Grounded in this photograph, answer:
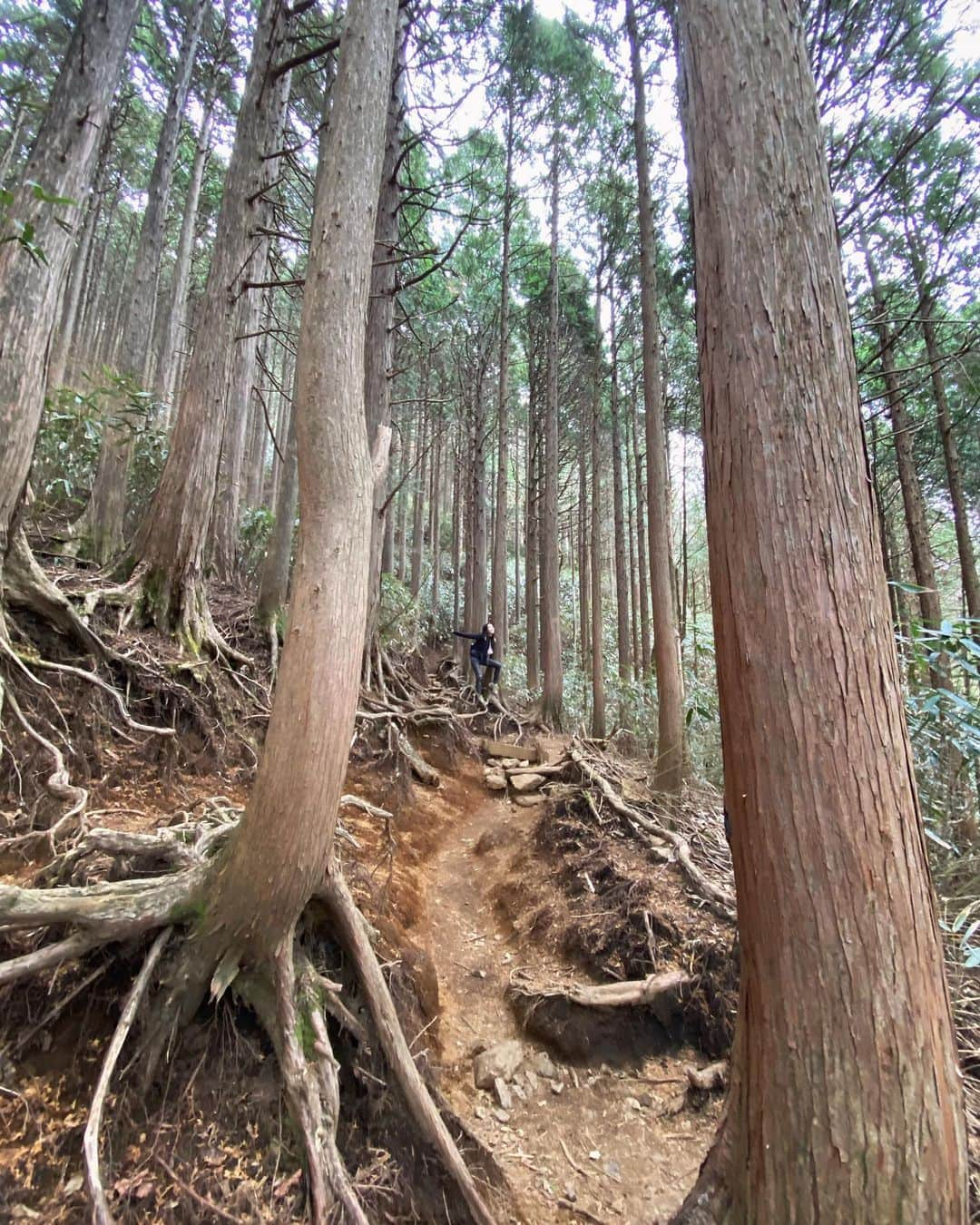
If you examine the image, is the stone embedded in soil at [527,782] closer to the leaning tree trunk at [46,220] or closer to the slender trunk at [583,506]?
the leaning tree trunk at [46,220]

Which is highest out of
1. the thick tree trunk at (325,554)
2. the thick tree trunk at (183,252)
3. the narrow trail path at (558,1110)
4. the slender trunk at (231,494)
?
the thick tree trunk at (183,252)

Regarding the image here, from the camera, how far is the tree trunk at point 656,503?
6.46 m

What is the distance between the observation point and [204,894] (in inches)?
80.5

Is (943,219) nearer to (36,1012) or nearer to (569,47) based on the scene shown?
(569,47)

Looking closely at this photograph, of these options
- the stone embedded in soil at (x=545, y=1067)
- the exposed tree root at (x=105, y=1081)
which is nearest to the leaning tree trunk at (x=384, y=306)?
the stone embedded in soil at (x=545, y=1067)

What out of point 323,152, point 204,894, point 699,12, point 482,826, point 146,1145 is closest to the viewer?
point 146,1145

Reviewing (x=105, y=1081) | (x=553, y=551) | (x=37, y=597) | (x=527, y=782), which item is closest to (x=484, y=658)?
(x=553, y=551)

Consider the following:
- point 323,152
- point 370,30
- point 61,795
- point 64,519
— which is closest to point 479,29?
point 370,30

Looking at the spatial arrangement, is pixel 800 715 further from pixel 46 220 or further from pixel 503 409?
pixel 503 409

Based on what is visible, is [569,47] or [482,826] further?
[569,47]

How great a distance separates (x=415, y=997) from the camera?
2924 mm

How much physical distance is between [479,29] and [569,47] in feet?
8.50

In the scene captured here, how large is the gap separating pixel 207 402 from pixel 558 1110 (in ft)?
19.0

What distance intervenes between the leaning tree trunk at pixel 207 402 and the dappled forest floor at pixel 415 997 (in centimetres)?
46
